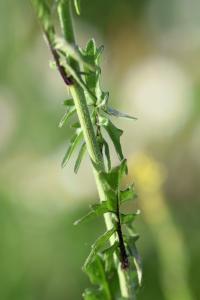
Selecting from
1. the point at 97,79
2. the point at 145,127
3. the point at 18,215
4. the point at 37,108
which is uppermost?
the point at 37,108

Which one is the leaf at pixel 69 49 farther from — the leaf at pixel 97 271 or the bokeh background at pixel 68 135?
the bokeh background at pixel 68 135

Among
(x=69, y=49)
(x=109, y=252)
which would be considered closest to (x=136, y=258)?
(x=109, y=252)

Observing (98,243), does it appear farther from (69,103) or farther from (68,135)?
(68,135)

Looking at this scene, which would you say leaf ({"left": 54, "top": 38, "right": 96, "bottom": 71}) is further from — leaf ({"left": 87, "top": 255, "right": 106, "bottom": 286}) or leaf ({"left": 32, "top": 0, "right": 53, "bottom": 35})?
leaf ({"left": 87, "top": 255, "right": 106, "bottom": 286})

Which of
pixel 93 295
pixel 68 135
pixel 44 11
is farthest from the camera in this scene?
pixel 68 135

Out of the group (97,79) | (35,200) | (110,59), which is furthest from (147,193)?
(110,59)

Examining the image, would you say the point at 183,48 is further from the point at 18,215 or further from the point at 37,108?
the point at 18,215

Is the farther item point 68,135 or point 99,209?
point 68,135
